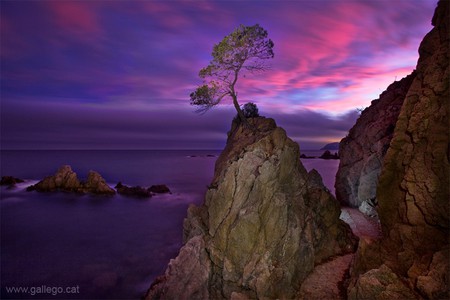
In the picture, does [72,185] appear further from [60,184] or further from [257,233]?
[257,233]

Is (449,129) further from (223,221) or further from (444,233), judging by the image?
(223,221)

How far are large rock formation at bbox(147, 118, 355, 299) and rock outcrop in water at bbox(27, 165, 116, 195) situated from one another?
41289mm

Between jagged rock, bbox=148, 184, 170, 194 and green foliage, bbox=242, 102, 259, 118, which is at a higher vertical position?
green foliage, bbox=242, 102, 259, 118

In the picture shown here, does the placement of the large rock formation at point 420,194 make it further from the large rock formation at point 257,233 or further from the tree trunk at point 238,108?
the tree trunk at point 238,108

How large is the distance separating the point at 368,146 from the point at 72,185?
5507 cm

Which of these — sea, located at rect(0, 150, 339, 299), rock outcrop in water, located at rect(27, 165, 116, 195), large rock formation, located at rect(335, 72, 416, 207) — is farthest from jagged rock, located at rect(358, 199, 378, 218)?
rock outcrop in water, located at rect(27, 165, 116, 195)

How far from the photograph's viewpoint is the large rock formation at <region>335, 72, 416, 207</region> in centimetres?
2929

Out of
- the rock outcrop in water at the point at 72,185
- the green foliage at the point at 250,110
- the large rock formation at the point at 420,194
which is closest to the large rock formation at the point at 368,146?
the green foliage at the point at 250,110

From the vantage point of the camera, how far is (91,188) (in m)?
57.1

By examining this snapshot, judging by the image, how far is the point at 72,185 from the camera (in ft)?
190

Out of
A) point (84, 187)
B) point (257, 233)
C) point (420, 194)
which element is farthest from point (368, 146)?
point (84, 187)

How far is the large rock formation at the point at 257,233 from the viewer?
17.5 m

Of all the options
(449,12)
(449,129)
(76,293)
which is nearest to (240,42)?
(449,12)

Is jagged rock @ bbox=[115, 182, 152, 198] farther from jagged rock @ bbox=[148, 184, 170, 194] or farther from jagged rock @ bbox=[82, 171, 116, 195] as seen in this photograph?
jagged rock @ bbox=[148, 184, 170, 194]
